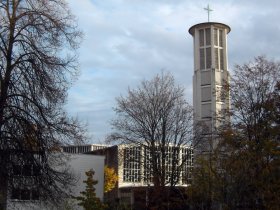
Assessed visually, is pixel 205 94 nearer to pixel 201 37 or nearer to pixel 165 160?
pixel 201 37

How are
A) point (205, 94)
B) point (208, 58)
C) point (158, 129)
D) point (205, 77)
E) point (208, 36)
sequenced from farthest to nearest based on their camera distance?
point (208, 36) < point (208, 58) < point (205, 77) < point (205, 94) < point (158, 129)

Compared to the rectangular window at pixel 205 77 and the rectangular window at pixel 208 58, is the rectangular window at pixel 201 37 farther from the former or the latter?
the rectangular window at pixel 205 77

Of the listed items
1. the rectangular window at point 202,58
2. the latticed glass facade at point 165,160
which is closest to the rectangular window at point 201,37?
the rectangular window at point 202,58

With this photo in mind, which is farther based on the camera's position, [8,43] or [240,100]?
[240,100]

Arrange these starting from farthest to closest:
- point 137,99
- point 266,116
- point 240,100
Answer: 1. point 137,99
2. point 240,100
3. point 266,116

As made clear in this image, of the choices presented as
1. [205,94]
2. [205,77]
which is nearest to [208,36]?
[205,77]

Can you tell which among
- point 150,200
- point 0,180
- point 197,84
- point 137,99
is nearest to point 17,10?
point 0,180

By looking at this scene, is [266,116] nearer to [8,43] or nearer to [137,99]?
[137,99]

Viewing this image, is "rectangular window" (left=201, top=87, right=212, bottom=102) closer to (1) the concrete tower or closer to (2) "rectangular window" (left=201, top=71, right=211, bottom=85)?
(1) the concrete tower

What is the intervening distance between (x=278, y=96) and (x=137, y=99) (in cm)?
1430

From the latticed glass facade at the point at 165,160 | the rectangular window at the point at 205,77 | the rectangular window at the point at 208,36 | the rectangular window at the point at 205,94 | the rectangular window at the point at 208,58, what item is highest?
the rectangular window at the point at 208,36

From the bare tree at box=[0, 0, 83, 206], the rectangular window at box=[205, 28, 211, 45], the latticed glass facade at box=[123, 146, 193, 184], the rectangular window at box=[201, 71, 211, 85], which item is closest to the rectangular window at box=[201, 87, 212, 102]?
the rectangular window at box=[201, 71, 211, 85]

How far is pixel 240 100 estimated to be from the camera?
109 feet

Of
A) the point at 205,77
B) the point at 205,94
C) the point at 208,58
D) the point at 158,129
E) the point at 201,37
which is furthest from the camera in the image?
the point at 201,37
